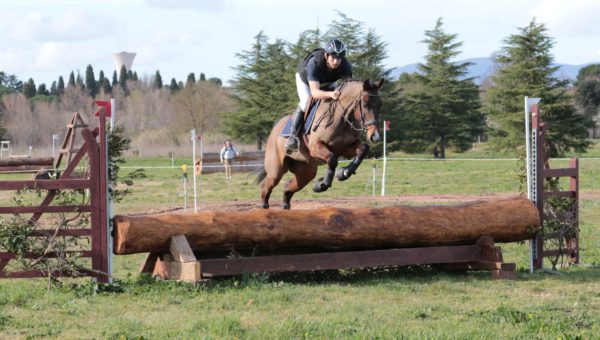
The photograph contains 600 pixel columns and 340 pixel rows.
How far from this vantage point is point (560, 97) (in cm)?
4228

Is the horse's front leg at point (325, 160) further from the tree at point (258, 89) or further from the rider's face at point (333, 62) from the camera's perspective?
the tree at point (258, 89)

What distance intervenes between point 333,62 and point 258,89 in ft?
122

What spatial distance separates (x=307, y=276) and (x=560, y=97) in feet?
121

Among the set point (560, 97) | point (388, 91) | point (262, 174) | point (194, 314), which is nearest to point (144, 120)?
point (388, 91)

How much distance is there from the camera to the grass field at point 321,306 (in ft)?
18.1

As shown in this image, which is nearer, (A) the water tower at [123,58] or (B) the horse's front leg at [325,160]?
(B) the horse's front leg at [325,160]

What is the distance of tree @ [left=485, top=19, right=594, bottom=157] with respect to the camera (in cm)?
4194

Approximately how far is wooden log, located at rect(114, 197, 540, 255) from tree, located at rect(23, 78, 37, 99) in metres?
90.3

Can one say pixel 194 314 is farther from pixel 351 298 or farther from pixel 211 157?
pixel 211 157

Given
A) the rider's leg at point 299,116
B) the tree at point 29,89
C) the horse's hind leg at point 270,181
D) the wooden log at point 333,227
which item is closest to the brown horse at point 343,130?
the rider's leg at point 299,116

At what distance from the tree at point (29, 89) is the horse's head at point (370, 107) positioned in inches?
3542

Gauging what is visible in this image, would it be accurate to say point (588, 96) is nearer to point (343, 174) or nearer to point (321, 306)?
point (343, 174)

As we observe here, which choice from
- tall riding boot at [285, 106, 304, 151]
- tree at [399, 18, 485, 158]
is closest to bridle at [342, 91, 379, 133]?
tall riding boot at [285, 106, 304, 151]

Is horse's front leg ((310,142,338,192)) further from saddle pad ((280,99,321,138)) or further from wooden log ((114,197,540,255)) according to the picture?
wooden log ((114,197,540,255))
